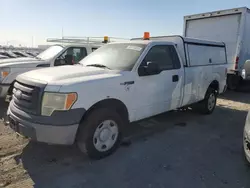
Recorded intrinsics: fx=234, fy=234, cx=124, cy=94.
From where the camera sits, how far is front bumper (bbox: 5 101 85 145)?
3076 mm

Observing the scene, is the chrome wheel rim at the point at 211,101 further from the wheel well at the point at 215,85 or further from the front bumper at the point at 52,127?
the front bumper at the point at 52,127

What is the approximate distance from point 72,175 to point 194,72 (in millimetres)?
3546

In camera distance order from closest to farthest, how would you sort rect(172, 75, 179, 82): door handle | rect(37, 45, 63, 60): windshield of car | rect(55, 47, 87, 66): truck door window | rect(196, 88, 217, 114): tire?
rect(172, 75, 179, 82): door handle
rect(196, 88, 217, 114): tire
rect(55, 47, 87, 66): truck door window
rect(37, 45, 63, 60): windshield of car

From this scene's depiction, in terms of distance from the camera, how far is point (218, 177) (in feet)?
10.5

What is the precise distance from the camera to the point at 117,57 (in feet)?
14.0

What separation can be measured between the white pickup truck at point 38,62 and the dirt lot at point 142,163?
1512 millimetres

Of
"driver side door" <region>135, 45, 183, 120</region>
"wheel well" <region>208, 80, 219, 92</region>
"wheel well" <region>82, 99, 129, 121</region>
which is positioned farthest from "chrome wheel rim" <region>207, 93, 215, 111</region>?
"wheel well" <region>82, 99, 129, 121</region>

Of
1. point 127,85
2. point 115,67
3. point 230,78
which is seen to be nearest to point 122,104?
point 127,85

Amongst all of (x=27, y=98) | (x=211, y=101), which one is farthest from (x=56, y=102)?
(x=211, y=101)

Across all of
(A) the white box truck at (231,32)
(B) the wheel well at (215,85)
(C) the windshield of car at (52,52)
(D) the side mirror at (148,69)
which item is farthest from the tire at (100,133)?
(A) the white box truck at (231,32)

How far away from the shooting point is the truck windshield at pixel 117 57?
4023mm

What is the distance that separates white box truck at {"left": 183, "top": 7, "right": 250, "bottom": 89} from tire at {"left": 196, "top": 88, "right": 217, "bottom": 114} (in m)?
3.46

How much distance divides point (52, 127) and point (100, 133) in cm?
76

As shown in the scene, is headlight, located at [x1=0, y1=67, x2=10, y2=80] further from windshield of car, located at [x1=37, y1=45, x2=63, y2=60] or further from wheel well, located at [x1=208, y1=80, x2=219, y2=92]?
wheel well, located at [x1=208, y1=80, x2=219, y2=92]
